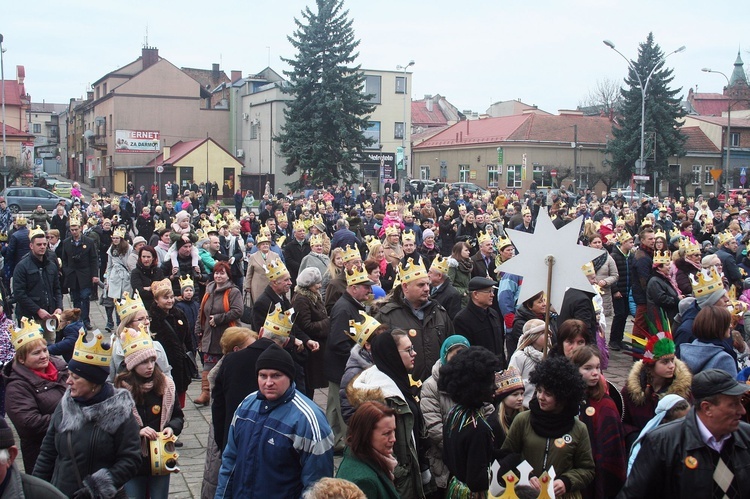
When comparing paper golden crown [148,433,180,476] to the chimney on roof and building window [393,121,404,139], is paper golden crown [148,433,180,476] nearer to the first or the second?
building window [393,121,404,139]

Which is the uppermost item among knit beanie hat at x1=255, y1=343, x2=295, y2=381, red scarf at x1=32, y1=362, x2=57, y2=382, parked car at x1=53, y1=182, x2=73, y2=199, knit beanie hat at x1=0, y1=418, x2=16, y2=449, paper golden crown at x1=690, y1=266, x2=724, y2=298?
parked car at x1=53, y1=182, x2=73, y2=199

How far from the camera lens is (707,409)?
13.0 feet

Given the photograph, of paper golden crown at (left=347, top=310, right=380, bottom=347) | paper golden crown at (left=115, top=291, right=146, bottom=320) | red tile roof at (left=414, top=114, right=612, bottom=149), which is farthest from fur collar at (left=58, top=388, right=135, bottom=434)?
red tile roof at (left=414, top=114, right=612, bottom=149)

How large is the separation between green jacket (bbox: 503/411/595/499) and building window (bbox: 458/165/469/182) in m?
65.4

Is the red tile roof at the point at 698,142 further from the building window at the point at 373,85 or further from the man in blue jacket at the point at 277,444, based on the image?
the man in blue jacket at the point at 277,444

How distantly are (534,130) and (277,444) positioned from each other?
2530 inches

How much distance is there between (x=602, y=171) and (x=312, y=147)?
29159mm

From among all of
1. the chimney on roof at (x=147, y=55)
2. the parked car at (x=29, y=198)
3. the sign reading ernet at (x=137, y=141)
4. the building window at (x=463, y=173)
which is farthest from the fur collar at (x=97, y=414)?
the chimney on roof at (x=147, y=55)

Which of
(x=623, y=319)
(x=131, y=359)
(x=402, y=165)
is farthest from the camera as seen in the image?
(x=402, y=165)

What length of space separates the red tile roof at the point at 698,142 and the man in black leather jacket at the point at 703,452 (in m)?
69.5

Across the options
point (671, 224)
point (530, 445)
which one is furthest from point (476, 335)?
point (671, 224)

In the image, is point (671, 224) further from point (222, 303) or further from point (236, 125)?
point (236, 125)

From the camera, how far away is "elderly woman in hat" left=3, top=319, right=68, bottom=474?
5430 millimetres

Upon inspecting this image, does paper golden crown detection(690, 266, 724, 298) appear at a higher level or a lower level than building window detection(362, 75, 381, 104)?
lower
